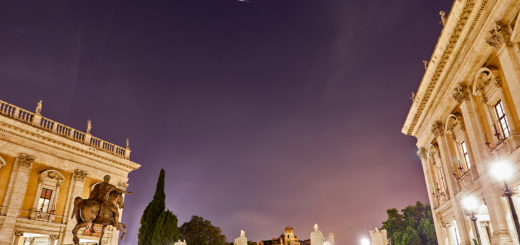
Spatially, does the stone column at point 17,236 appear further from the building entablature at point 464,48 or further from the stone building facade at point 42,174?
the building entablature at point 464,48

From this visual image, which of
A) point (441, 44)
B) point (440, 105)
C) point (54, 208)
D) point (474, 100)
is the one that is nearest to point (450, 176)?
point (440, 105)

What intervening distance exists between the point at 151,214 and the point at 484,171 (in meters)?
24.1

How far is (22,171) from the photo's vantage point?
25953mm

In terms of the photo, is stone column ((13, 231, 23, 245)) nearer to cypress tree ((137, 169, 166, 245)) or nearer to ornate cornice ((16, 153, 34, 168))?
ornate cornice ((16, 153, 34, 168))

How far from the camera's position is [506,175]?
1296 centimetres

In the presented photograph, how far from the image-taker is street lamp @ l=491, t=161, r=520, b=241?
34.8ft

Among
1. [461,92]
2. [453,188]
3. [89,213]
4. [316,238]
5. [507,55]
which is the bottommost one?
[316,238]

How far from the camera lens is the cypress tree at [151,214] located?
28.4 metres

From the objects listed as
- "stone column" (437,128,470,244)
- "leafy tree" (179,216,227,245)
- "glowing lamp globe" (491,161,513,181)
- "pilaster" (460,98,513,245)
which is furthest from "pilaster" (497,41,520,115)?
"leafy tree" (179,216,227,245)

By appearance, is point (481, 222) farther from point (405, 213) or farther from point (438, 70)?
point (405, 213)

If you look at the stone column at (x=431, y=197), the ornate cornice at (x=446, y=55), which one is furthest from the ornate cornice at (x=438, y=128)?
the stone column at (x=431, y=197)

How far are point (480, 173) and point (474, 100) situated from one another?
363 centimetres

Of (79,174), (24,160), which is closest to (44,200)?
(79,174)

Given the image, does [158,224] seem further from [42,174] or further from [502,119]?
[502,119]
